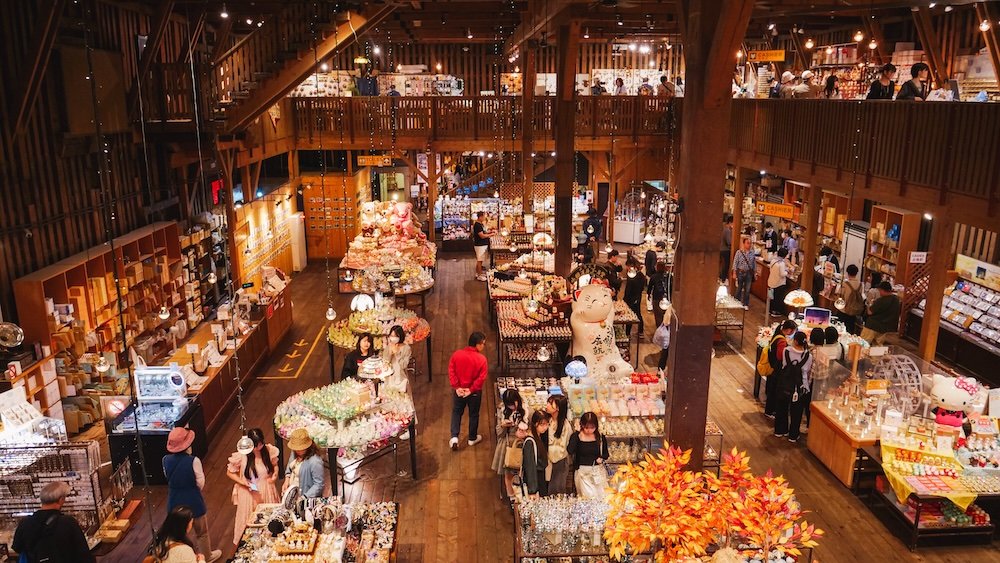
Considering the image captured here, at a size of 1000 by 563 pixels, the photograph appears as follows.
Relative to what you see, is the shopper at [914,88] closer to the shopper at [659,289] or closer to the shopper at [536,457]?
the shopper at [659,289]

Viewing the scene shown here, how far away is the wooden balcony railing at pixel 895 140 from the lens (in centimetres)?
827

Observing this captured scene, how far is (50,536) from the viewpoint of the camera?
545 centimetres

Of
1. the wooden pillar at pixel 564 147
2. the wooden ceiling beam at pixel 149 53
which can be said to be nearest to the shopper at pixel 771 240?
the wooden pillar at pixel 564 147

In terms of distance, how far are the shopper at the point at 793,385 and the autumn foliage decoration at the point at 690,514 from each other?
4012 mm

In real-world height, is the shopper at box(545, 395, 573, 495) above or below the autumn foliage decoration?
below

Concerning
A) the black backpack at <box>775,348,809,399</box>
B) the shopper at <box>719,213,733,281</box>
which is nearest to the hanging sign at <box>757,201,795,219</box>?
the shopper at <box>719,213,733,281</box>

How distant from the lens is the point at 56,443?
7.24 m

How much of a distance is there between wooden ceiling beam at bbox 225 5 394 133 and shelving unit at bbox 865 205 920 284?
9338mm

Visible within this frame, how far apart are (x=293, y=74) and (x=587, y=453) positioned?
28.1 feet

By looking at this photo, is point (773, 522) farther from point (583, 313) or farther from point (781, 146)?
point (781, 146)

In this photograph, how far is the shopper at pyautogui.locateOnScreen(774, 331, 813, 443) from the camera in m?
8.73

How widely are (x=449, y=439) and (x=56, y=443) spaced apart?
4.28 meters

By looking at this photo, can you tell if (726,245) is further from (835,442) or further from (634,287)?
(835,442)

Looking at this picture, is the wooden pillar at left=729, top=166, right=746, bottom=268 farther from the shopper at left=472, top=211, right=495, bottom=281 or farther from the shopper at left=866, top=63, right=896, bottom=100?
the shopper at left=472, top=211, right=495, bottom=281
